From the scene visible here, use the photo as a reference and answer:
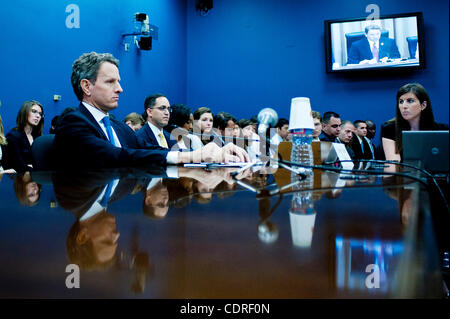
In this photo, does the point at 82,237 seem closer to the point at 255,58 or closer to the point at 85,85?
the point at 85,85

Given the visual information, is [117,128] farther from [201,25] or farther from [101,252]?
[201,25]

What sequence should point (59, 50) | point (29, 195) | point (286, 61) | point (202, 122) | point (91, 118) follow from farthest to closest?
point (286, 61), point (202, 122), point (59, 50), point (91, 118), point (29, 195)

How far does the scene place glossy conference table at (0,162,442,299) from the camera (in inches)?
9.2

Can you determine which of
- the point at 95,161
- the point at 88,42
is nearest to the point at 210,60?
the point at 88,42

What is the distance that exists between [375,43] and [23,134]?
15.2ft

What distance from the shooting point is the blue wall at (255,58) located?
4895 millimetres

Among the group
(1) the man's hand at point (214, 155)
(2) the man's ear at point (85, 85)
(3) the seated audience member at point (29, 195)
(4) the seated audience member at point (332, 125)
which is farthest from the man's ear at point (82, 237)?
(4) the seated audience member at point (332, 125)

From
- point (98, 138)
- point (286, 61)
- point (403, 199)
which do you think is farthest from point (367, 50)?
point (403, 199)

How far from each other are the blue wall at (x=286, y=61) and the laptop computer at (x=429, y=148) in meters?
4.52

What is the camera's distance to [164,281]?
0.80 feet

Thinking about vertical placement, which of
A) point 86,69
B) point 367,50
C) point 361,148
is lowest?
point 361,148

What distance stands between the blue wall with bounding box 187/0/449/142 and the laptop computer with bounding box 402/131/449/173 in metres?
4.52

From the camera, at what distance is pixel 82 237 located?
0.35 metres

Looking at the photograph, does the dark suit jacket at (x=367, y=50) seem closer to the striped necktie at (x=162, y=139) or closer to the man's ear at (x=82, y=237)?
the striped necktie at (x=162, y=139)
